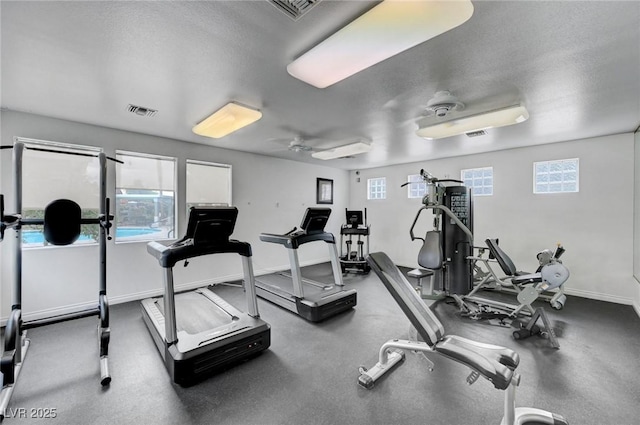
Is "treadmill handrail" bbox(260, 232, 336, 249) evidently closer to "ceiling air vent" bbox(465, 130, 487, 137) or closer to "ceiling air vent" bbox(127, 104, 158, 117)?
"ceiling air vent" bbox(127, 104, 158, 117)

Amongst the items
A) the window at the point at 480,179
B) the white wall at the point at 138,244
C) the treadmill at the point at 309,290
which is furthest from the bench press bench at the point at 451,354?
the window at the point at 480,179

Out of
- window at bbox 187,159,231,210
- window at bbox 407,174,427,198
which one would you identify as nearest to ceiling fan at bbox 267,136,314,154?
window at bbox 187,159,231,210

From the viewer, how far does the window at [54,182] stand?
11.0ft

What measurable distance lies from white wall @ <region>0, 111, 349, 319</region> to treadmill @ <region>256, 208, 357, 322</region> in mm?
1442

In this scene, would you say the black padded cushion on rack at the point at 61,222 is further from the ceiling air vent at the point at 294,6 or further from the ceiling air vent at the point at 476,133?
the ceiling air vent at the point at 476,133

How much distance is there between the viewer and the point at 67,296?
138 inches

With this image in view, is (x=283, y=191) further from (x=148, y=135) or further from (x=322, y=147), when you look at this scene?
(x=148, y=135)

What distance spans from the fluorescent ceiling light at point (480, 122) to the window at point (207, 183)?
364cm

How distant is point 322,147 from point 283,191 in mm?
1643

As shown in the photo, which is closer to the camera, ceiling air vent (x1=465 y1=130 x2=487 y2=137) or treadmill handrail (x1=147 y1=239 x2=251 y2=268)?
treadmill handrail (x1=147 y1=239 x2=251 y2=268)

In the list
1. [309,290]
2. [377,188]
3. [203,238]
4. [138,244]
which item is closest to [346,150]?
[309,290]

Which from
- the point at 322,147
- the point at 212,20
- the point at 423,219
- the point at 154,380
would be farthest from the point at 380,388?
the point at 423,219

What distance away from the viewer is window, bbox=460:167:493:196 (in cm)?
527

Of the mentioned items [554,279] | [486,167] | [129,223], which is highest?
[486,167]
